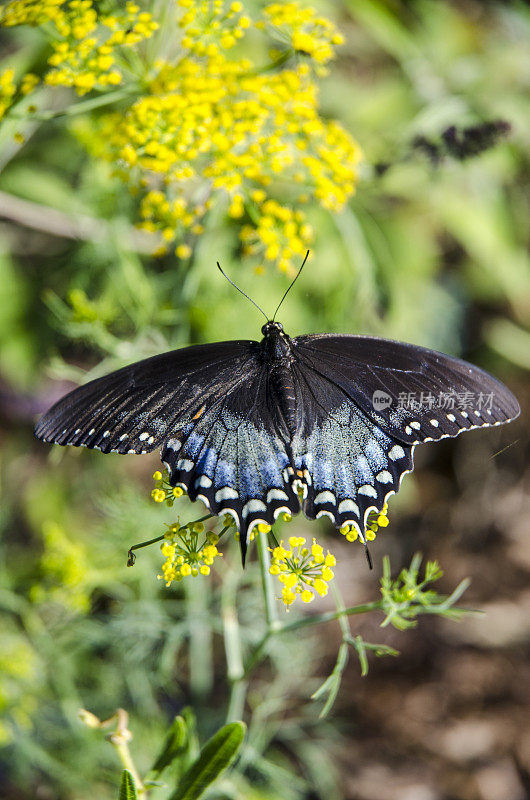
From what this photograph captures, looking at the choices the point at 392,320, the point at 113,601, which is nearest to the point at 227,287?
the point at 392,320

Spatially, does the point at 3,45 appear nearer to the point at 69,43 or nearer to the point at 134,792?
the point at 69,43

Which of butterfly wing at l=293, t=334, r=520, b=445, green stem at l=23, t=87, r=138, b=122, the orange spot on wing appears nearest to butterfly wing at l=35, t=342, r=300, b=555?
the orange spot on wing

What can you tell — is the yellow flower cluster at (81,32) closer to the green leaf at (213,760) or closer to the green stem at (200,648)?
the green leaf at (213,760)

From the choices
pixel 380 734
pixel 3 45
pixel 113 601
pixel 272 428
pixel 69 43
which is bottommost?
pixel 380 734

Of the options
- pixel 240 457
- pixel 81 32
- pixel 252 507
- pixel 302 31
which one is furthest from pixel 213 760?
pixel 302 31

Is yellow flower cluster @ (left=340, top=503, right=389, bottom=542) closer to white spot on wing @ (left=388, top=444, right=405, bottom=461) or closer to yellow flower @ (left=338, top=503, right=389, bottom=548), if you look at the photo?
yellow flower @ (left=338, top=503, right=389, bottom=548)

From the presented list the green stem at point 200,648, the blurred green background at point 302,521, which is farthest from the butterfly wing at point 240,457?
the green stem at point 200,648
